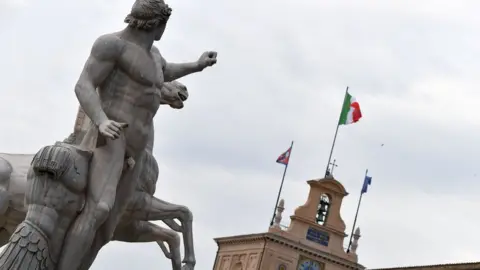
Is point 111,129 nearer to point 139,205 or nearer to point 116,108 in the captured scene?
point 116,108

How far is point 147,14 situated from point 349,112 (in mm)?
87482

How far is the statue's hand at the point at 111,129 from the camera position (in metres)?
11.3


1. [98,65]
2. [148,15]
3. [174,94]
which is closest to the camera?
[98,65]

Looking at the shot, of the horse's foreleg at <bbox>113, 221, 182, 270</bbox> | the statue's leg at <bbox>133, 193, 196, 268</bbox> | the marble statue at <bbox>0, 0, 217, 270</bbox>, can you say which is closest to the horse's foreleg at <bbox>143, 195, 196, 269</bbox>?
the statue's leg at <bbox>133, 193, 196, 268</bbox>

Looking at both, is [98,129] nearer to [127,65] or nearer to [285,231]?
[127,65]

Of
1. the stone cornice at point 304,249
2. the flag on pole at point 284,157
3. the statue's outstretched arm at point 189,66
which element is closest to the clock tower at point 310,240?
the stone cornice at point 304,249

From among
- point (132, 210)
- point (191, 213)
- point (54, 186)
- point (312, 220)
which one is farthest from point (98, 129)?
point (312, 220)

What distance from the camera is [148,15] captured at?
39.6ft

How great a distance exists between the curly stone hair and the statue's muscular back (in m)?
0.18

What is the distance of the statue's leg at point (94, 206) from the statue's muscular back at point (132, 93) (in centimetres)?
25

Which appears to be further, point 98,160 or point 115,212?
point 115,212

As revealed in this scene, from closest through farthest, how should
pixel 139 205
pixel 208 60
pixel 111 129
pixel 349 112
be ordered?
pixel 111 129
pixel 208 60
pixel 139 205
pixel 349 112

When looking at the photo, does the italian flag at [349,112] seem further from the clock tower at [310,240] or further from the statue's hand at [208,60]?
the statue's hand at [208,60]

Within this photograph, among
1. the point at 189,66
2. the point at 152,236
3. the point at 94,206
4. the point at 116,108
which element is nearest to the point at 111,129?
the point at 116,108
